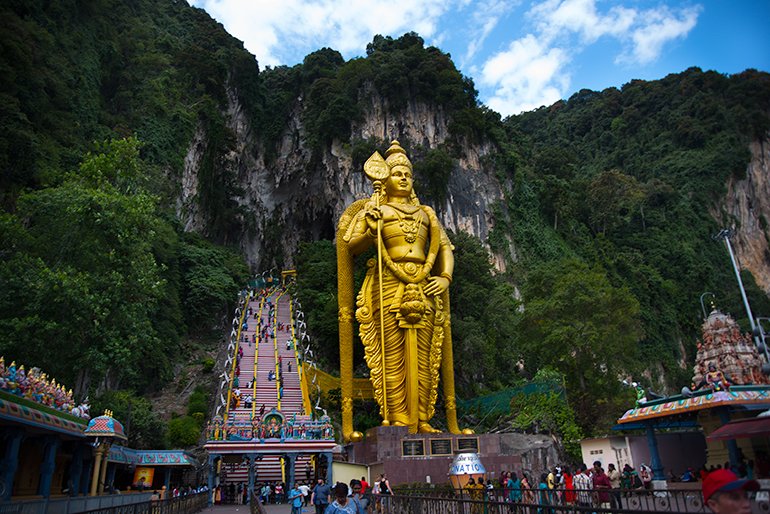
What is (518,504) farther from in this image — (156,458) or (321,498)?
(156,458)

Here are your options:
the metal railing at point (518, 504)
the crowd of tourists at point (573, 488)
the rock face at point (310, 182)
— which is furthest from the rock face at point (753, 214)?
the metal railing at point (518, 504)

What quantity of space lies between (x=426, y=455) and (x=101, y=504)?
5.19 metres

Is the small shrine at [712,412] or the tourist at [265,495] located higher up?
the small shrine at [712,412]

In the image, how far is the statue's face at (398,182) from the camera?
41.1 ft

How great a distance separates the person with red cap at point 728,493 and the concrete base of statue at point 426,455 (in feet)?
26.9

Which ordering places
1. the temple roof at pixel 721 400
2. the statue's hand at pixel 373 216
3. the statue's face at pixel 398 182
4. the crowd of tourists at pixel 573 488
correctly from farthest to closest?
1. the statue's face at pixel 398 182
2. the statue's hand at pixel 373 216
3. the temple roof at pixel 721 400
4. the crowd of tourists at pixel 573 488

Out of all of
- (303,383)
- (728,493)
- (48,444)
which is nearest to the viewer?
(728,493)

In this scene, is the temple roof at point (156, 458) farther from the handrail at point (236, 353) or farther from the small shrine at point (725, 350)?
the small shrine at point (725, 350)

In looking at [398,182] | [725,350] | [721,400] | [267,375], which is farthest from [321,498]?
[725,350]

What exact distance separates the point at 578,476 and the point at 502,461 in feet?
7.24

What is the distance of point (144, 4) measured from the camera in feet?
115

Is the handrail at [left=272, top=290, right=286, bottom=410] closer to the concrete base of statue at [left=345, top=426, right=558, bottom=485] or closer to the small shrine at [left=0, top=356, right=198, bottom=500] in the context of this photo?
the small shrine at [left=0, top=356, right=198, bottom=500]

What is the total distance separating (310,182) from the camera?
33.5m

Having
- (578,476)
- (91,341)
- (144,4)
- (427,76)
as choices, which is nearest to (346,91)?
(427,76)
